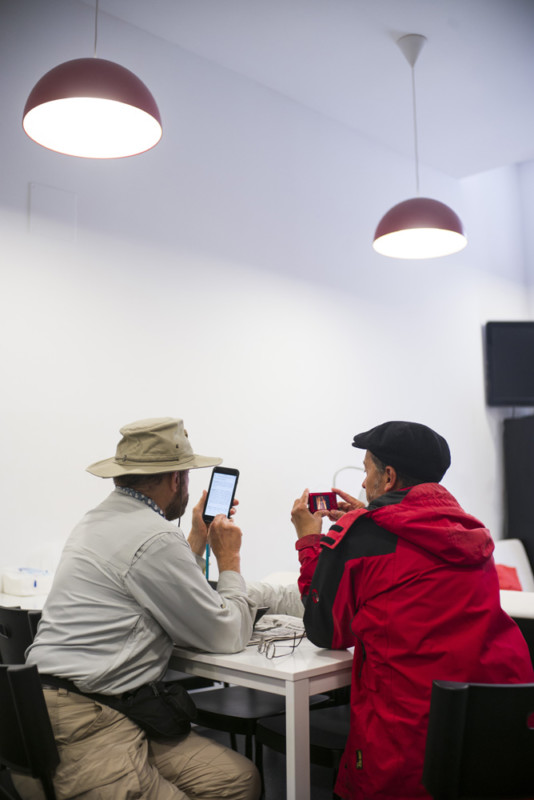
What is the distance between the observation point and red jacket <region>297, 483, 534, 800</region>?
1.66 meters

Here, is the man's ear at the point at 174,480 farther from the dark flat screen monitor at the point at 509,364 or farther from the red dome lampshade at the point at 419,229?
the dark flat screen monitor at the point at 509,364

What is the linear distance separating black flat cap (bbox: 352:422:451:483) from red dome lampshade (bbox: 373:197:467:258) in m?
1.96

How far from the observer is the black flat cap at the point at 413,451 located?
76.9 inches

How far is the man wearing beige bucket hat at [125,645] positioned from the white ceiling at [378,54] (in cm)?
297

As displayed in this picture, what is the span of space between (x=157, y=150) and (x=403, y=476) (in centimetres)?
273

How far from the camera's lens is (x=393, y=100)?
190 inches

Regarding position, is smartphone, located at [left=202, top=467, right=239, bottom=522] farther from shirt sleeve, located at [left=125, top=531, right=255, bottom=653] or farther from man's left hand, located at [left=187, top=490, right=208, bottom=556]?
shirt sleeve, located at [left=125, top=531, right=255, bottom=653]

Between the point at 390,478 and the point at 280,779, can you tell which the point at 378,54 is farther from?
the point at 280,779

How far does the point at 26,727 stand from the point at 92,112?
7.08 feet

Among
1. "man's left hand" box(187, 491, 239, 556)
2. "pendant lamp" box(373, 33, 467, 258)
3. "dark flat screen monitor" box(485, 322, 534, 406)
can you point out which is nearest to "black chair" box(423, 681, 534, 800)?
"man's left hand" box(187, 491, 239, 556)

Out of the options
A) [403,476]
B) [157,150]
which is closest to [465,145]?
[157,150]

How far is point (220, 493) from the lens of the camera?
254cm

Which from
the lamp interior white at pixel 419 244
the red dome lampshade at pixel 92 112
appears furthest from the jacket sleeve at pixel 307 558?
the lamp interior white at pixel 419 244

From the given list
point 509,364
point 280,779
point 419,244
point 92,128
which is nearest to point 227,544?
point 280,779
